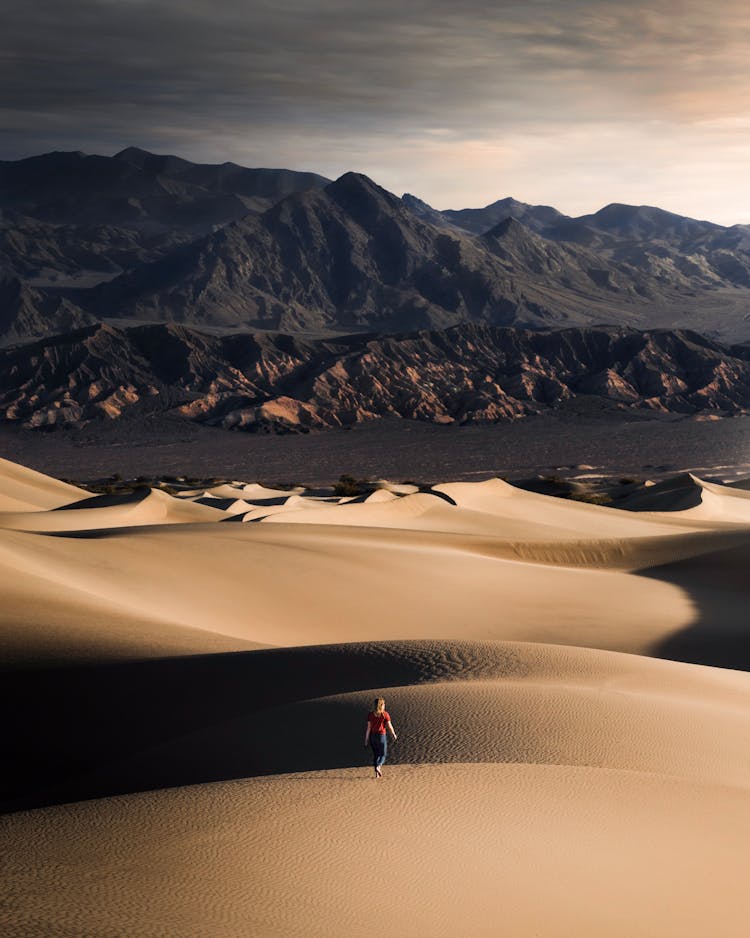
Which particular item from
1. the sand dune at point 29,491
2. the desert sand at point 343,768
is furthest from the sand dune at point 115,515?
the desert sand at point 343,768

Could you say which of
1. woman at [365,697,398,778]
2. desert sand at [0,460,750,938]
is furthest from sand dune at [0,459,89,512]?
woman at [365,697,398,778]

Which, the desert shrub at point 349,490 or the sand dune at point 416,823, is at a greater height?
the sand dune at point 416,823

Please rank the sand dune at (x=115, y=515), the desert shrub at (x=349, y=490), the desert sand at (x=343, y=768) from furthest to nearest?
the desert shrub at (x=349, y=490)
the sand dune at (x=115, y=515)
the desert sand at (x=343, y=768)

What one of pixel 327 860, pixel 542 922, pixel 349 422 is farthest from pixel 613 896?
pixel 349 422

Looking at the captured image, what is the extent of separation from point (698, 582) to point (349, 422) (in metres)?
143

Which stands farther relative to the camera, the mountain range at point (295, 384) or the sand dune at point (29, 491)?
the mountain range at point (295, 384)

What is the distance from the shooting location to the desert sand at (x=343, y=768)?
7.53m

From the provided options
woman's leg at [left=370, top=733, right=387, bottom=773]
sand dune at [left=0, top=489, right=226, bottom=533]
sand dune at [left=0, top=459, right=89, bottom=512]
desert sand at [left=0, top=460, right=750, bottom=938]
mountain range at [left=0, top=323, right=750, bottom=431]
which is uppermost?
woman's leg at [left=370, top=733, right=387, bottom=773]

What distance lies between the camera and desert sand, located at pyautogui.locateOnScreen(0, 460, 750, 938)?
7.53 metres

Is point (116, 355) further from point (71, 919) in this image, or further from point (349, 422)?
point (71, 919)

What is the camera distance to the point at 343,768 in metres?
10.2

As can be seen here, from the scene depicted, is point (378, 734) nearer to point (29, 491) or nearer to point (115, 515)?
point (115, 515)

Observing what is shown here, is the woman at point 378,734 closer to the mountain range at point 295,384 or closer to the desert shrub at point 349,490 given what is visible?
the desert shrub at point 349,490

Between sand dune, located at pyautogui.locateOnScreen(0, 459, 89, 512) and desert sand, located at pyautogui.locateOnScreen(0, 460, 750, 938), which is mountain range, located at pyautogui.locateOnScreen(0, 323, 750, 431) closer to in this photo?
sand dune, located at pyautogui.locateOnScreen(0, 459, 89, 512)
